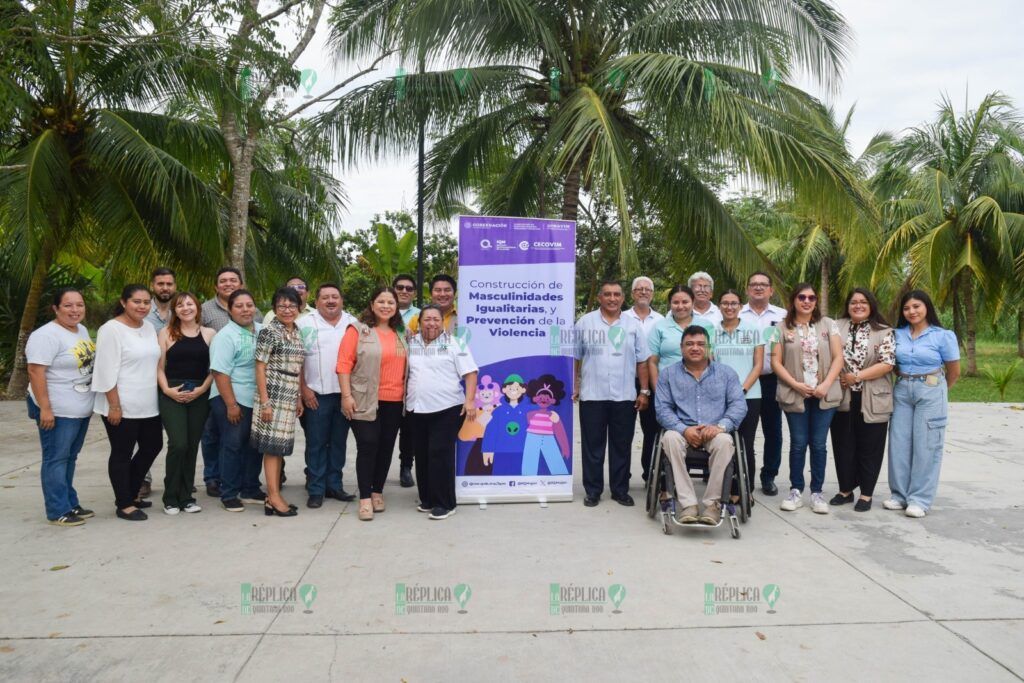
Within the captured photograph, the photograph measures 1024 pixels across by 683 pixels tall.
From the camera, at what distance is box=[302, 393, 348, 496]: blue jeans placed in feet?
19.0

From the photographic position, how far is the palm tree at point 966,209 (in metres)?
17.8

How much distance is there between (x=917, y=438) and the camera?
18.5ft

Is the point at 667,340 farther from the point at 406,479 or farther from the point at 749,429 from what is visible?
the point at 406,479

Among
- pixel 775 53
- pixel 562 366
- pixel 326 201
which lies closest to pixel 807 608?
pixel 562 366

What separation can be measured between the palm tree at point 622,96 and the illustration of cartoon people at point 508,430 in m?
2.46

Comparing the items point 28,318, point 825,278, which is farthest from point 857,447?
point 825,278

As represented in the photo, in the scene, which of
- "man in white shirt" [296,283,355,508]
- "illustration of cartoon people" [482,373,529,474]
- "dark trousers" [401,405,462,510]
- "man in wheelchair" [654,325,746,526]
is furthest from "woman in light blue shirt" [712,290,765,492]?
"man in white shirt" [296,283,355,508]

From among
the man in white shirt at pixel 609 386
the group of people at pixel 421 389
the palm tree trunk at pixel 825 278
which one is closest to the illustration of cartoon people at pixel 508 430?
the group of people at pixel 421 389

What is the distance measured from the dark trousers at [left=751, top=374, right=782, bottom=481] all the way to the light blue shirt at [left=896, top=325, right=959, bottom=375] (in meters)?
0.92

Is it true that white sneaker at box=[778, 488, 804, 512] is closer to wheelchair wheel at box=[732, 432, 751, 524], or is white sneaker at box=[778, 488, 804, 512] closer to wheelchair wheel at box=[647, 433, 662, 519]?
wheelchair wheel at box=[732, 432, 751, 524]

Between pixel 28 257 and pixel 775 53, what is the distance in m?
9.35

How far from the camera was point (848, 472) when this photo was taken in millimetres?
5953

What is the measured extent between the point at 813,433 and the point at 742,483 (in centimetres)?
100

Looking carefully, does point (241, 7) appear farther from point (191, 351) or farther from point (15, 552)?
point (15, 552)
